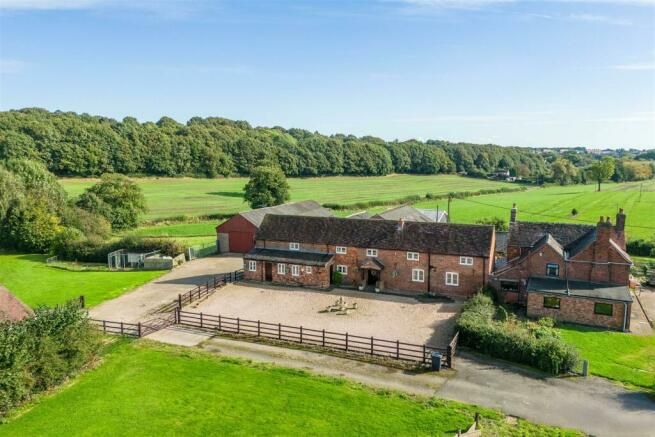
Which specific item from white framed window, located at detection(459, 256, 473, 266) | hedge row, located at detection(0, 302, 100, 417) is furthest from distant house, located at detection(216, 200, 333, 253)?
hedge row, located at detection(0, 302, 100, 417)

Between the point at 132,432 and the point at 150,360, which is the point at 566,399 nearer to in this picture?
the point at 132,432

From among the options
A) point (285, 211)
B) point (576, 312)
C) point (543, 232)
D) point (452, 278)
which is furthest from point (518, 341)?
point (285, 211)

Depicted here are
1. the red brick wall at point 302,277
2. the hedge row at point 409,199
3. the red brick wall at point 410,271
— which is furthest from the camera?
the hedge row at point 409,199

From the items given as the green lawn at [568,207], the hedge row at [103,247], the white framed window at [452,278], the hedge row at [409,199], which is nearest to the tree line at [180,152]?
the hedge row at [409,199]

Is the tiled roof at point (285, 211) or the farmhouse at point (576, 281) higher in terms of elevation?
the tiled roof at point (285, 211)

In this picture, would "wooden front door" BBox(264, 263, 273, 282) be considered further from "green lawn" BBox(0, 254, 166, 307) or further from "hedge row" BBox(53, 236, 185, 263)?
"hedge row" BBox(53, 236, 185, 263)

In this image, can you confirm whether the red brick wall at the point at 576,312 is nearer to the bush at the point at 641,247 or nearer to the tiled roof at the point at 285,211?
the bush at the point at 641,247

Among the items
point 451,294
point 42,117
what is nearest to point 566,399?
point 451,294

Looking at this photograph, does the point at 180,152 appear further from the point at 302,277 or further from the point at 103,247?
the point at 302,277
